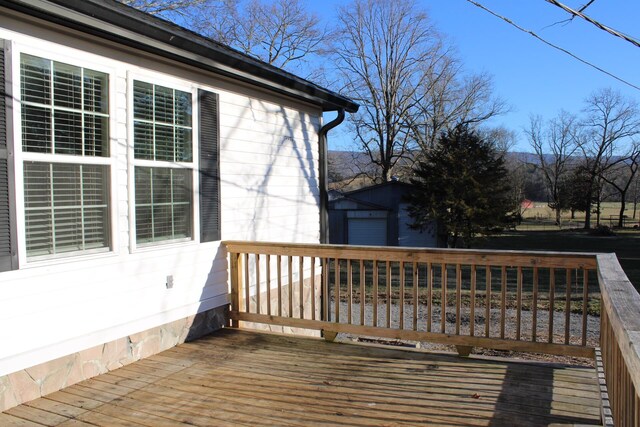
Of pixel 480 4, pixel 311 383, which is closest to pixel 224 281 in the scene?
pixel 311 383

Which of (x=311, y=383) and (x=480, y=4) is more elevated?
(x=480, y=4)

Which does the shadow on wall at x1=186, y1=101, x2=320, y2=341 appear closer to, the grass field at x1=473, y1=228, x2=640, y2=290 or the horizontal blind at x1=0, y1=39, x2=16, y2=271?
the horizontal blind at x1=0, y1=39, x2=16, y2=271

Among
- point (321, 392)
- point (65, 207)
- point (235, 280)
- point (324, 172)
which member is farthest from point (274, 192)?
point (321, 392)

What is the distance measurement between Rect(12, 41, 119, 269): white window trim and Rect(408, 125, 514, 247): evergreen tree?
735 inches

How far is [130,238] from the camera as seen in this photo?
4.07m

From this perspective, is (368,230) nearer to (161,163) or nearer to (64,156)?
(161,163)

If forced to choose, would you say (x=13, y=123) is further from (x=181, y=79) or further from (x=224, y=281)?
(x=224, y=281)

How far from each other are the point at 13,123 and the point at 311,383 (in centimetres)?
270

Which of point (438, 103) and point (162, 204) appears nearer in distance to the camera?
point (162, 204)

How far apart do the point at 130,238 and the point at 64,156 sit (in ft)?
2.85

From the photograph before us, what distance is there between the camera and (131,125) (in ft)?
13.4

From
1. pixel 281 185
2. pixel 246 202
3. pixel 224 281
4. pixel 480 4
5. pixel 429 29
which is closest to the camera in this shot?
pixel 480 4

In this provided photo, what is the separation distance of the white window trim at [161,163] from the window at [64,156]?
216 mm

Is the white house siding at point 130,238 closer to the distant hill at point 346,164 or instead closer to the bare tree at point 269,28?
the bare tree at point 269,28
